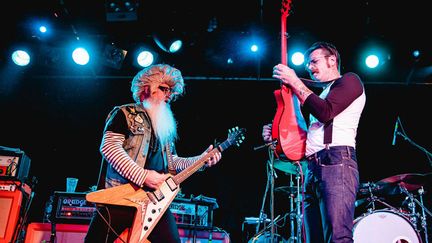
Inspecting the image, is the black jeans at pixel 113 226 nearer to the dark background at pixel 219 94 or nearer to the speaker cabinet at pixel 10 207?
the speaker cabinet at pixel 10 207

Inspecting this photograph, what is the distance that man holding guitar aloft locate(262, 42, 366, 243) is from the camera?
102 inches

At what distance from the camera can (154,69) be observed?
150 inches

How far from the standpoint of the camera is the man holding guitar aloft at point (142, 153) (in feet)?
9.84

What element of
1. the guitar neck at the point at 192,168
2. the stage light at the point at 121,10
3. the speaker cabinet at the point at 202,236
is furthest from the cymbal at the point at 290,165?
the stage light at the point at 121,10

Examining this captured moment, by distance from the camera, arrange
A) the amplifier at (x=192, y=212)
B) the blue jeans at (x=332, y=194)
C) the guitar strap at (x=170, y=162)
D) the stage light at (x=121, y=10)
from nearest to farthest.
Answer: the blue jeans at (x=332, y=194)
the guitar strap at (x=170, y=162)
the amplifier at (x=192, y=212)
the stage light at (x=121, y=10)

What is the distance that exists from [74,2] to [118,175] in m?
5.02

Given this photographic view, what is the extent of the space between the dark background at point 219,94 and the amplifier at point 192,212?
8.58 feet

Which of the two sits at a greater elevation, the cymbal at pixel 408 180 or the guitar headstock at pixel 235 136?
the guitar headstock at pixel 235 136

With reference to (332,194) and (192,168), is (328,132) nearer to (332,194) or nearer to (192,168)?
(332,194)

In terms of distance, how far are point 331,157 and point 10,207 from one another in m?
4.47

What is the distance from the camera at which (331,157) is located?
9.00 ft

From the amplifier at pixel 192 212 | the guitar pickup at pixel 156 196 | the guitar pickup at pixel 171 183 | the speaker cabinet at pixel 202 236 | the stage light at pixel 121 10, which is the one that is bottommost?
the speaker cabinet at pixel 202 236

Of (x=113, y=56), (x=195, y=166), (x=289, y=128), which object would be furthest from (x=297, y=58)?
(x=289, y=128)

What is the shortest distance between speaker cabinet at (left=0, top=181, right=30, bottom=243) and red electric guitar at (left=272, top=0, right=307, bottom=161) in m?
3.95
